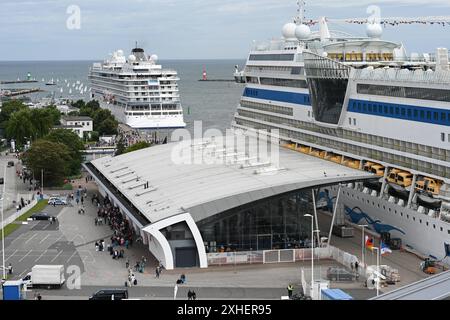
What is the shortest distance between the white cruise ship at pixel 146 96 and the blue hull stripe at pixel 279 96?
46976 mm

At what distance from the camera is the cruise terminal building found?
30172mm

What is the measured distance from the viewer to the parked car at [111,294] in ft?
82.2

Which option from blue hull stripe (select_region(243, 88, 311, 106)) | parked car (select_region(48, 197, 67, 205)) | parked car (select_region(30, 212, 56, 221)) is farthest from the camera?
parked car (select_region(48, 197, 67, 205))

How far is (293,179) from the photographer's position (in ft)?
106

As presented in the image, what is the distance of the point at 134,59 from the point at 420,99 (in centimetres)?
8234

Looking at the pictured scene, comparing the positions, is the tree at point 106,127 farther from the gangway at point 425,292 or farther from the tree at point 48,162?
the gangway at point 425,292

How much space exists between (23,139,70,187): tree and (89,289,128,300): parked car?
100ft

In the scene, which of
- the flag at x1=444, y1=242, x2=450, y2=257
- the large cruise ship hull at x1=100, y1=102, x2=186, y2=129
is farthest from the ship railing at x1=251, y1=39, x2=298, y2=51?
the large cruise ship hull at x1=100, y1=102, x2=186, y2=129

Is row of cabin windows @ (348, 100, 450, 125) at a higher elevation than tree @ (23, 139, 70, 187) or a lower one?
higher

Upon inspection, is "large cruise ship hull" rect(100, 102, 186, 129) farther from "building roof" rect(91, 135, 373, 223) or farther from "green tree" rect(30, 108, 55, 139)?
"building roof" rect(91, 135, 373, 223)

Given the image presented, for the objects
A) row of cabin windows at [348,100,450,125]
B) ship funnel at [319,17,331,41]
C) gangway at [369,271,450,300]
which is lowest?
gangway at [369,271,450,300]

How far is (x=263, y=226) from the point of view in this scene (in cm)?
A: 3158
